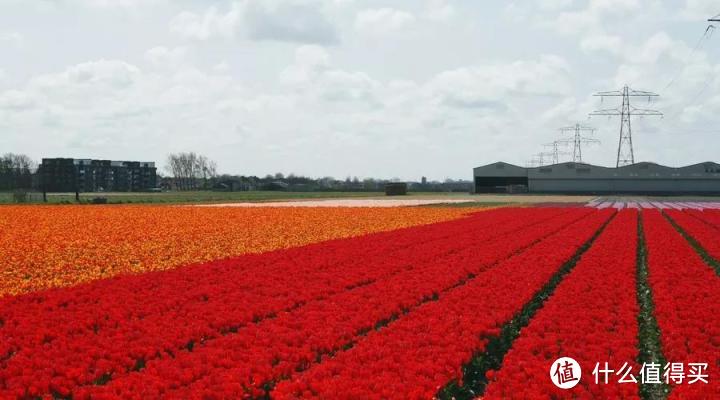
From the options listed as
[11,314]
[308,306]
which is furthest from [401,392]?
[11,314]

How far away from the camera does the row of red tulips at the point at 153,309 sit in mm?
8094

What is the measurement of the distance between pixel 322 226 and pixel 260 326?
24025 mm

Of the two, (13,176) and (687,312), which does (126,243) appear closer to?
(687,312)

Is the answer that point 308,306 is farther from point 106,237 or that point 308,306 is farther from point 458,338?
point 106,237

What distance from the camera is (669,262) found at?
1797 centimetres

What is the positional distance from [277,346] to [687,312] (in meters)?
6.55

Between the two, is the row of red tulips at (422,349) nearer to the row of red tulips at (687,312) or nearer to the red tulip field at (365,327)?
the red tulip field at (365,327)

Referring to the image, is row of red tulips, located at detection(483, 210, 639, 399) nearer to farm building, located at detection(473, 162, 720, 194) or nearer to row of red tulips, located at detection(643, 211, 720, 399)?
row of red tulips, located at detection(643, 211, 720, 399)

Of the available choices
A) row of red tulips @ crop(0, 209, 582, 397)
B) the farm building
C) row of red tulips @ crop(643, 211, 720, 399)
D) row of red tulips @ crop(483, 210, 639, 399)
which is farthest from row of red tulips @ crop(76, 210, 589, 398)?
the farm building

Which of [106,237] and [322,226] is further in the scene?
[322,226]

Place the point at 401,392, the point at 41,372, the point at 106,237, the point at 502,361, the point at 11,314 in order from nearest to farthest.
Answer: the point at 401,392, the point at 41,372, the point at 502,361, the point at 11,314, the point at 106,237

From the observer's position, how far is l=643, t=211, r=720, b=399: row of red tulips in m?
8.09

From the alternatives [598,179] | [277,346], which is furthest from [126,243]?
[598,179]

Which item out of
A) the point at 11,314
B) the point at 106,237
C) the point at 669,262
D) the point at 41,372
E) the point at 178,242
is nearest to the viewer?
the point at 41,372
